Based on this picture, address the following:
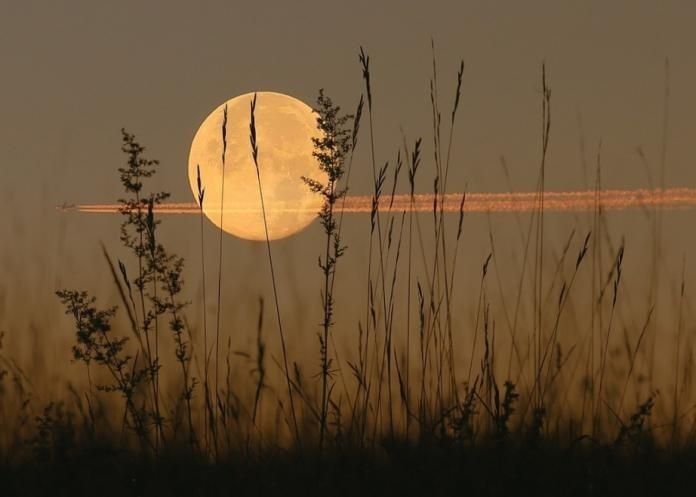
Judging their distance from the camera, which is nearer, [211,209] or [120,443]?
[120,443]

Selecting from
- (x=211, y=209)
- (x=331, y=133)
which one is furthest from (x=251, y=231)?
(x=331, y=133)

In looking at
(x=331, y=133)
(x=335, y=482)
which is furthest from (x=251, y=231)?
(x=335, y=482)

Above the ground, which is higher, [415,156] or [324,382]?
[415,156]

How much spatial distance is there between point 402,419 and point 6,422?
1424 millimetres

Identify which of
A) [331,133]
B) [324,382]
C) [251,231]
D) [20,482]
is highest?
[331,133]

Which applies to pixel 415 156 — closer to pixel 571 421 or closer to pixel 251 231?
pixel 571 421

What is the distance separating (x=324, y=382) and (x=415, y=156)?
2.63 ft

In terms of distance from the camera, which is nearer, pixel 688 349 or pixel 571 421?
pixel 571 421

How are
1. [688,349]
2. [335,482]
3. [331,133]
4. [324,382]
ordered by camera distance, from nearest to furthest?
[335,482] < [324,382] < [331,133] < [688,349]

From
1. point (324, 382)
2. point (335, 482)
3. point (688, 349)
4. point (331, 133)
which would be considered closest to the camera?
point (335, 482)

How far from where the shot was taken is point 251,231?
16.8ft

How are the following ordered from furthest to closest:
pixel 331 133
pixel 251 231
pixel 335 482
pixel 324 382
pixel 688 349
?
pixel 251 231 < pixel 688 349 < pixel 331 133 < pixel 324 382 < pixel 335 482

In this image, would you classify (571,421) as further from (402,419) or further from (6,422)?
(6,422)

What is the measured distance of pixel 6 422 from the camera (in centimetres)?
403
